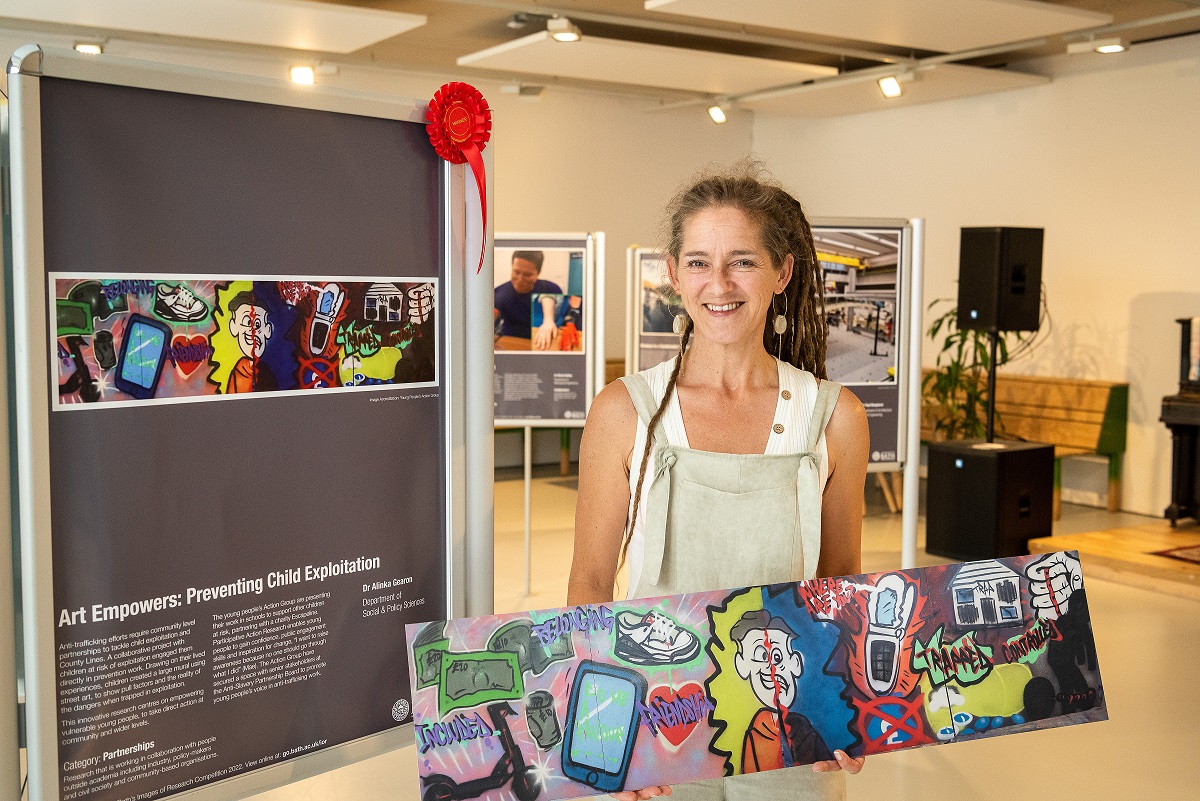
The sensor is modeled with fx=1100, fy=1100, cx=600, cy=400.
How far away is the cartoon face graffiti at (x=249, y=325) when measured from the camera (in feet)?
4.46

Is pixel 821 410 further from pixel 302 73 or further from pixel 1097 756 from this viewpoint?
pixel 302 73

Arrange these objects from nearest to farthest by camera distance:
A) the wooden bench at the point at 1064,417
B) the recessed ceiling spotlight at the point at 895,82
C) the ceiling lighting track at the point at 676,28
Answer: the ceiling lighting track at the point at 676,28, the recessed ceiling spotlight at the point at 895,82, the wooden bench at the point at 1064,417

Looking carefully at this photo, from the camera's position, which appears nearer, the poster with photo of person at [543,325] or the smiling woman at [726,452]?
the smiling woman at [726,452]

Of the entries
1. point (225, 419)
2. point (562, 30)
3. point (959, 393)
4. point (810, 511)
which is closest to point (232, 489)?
point (225, 419)

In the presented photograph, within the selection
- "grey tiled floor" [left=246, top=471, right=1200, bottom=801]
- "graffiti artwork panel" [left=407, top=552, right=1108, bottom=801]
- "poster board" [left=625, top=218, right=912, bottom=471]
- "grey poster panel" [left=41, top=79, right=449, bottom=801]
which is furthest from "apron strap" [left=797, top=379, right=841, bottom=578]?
"poster board" [left=625, top=218, right=912, bottom=471]

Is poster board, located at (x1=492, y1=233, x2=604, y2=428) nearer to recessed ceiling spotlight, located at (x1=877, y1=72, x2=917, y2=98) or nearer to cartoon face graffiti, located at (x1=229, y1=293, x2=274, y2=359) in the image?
recessed ceiling spotlight, located at (x1=877, y1=72, x2=917, y2=98)

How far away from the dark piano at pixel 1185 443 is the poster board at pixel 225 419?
6.40m

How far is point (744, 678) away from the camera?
1492 mm

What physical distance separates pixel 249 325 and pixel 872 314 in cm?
374

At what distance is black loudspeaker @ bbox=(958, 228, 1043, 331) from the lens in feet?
21.7

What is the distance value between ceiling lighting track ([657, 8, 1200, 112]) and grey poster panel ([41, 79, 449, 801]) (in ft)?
20.2

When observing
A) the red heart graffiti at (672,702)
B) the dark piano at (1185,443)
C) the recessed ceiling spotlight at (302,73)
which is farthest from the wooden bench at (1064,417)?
the red heart graffiti at (672,702)

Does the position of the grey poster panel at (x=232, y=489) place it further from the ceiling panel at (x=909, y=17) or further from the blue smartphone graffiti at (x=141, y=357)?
the ceiling panel at (x=909, y=17)

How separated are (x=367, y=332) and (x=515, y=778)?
0.61m
